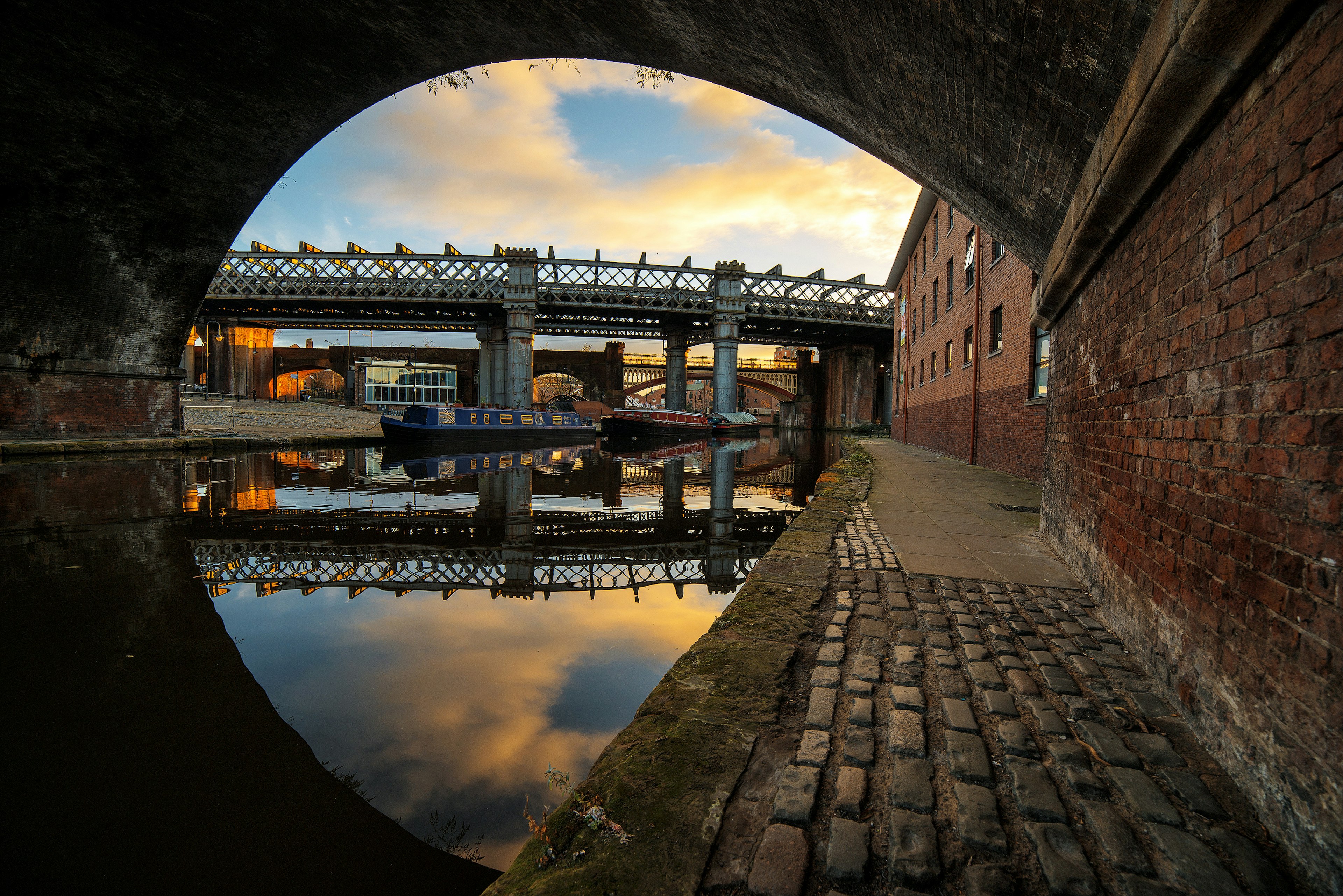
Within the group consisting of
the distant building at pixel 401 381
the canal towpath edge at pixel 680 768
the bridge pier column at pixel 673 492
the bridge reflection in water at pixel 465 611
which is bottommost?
the bridge reflection in water at pixel 465 611

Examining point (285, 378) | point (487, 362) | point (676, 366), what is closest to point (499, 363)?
point (487, 362)

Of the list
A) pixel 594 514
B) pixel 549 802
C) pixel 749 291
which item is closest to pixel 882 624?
pixel 549 802

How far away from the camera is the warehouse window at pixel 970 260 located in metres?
12.2

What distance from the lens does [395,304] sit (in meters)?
31.1

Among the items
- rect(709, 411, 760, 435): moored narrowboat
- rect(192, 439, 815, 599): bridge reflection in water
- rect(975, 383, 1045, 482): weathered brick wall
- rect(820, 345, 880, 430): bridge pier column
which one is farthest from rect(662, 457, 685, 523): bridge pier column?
rect(820, 345, 880, 430): bridge pier column

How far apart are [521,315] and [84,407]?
60.7 feet

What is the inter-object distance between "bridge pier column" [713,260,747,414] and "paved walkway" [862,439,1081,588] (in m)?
22.7

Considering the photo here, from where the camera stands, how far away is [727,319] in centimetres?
3180

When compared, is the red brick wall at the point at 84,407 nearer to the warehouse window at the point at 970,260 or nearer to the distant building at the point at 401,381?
the warehouse window at the point at 970,260

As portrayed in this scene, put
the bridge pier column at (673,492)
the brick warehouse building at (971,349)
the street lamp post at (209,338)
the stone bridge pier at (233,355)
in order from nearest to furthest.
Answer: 1. the bridge pier column at (673,492)
2. the brick warehouse building at (971,349)
3. the street lamp post at (209,338)
4. the stone bridge pier at (233,355)

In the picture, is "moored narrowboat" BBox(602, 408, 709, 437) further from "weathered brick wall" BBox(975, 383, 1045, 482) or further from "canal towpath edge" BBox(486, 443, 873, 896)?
"canal towpath edge" BBox(486, 443, 873, 896)

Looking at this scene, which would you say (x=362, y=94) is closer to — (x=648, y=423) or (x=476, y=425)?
(x=476, y=425)

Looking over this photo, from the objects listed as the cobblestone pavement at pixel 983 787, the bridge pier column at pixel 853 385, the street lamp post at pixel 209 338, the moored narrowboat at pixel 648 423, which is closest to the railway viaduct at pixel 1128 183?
the cobblestone pavement at pixel 983 787

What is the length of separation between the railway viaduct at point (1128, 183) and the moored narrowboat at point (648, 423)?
69.7 feet
